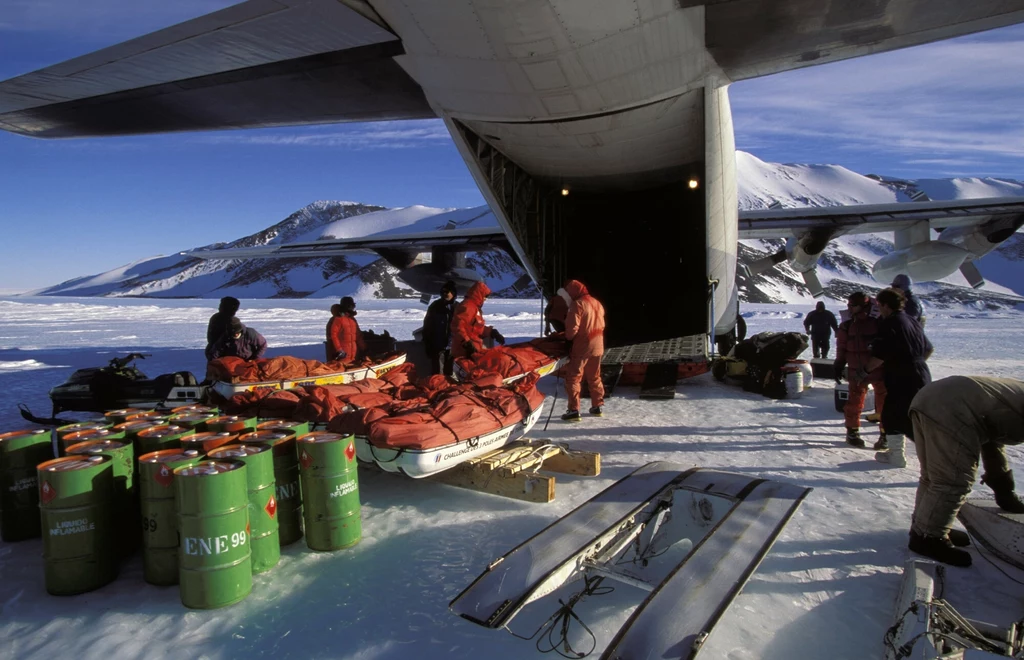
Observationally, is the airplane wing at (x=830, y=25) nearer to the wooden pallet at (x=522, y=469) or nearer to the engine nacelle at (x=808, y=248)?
the wooden pallet at (x=522, y=469)

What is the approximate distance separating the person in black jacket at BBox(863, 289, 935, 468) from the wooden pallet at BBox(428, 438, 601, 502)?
3.03 m

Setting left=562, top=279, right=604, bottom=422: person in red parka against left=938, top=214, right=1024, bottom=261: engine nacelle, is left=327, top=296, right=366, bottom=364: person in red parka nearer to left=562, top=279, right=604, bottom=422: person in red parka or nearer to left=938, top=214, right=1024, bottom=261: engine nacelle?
Result: left=562, top=279, right=604, bottom=422: person in red parka

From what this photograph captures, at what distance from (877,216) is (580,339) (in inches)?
349

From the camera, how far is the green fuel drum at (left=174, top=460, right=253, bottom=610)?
→ 3090 mm

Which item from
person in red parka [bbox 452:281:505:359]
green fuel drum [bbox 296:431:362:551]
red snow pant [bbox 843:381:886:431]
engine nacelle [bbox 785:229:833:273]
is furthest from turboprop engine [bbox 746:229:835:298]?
green fuel drum [bbox 296:431:362:551]

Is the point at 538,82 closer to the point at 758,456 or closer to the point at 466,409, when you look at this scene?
the point at 466,409

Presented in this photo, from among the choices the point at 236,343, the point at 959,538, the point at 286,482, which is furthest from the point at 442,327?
the point at 959,538

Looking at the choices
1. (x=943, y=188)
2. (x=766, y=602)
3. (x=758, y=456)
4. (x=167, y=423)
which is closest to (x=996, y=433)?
(x=766, y=602)

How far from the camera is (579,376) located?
7828 mm

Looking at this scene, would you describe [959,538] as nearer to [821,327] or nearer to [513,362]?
[513,362]

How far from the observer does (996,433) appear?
3.58 meters

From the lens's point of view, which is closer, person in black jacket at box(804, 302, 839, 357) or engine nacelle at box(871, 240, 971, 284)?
engine nacelle at box(871, 240, 971, 284)

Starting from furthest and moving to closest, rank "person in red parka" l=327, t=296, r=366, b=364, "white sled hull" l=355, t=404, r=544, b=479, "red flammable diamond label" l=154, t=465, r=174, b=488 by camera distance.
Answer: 1. "person in red parka" l=327, t=296, r=366, b=364
2. "white sled hull" l=355, t=404, r=544, b=479
3. "red flammable diamond label" l=154, t=465, r=174, b=488

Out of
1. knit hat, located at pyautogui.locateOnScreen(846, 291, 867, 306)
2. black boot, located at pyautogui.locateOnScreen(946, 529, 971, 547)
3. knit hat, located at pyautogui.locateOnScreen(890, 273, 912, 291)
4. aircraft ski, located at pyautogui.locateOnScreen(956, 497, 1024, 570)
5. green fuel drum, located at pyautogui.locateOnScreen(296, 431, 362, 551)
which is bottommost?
black boot, located at pyautogui.locateOnScreen(946, 529, 971, 547)
